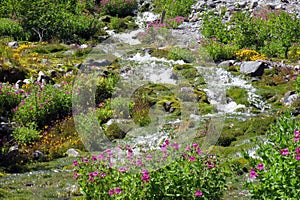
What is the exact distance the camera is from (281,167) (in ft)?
21.1

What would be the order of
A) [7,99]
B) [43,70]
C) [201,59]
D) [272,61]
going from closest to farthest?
[7,99]
[43,70]
[272,61]
[201,59]

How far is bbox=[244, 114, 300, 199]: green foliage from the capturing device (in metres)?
6.37

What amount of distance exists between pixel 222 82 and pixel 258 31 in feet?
19.4

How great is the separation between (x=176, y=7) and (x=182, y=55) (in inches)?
415

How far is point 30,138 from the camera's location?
14.3m

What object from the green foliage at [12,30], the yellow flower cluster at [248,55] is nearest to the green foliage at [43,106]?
the yellow flower cluster at [248,55]

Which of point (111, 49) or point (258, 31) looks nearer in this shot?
point (258, 31)

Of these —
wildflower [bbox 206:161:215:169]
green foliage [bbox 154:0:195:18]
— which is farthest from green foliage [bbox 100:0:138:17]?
wildflower [bbox 206:161:215:169]

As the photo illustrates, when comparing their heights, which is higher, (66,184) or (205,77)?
(66,184)

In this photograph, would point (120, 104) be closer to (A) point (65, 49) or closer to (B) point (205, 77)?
(B) point (205, 77)

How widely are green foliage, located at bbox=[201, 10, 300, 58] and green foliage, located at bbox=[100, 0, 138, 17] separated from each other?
33.5ft

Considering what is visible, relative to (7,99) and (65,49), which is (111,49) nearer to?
(65,49)

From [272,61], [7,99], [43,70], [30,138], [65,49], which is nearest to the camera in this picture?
[30,138]

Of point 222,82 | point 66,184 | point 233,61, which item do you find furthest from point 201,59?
point 66,184
